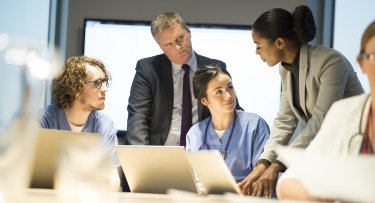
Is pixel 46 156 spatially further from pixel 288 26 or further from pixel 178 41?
pixel 178 41

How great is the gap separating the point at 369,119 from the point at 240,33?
288 centimetres

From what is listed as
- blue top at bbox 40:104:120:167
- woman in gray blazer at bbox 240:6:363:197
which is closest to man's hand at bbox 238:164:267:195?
woman in gray blazer at bbox 240:6:363:197

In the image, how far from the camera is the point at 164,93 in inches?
134

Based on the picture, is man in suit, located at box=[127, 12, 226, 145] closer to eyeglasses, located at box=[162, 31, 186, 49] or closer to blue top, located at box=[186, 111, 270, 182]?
eyeglasses, located at box=[162, 31, 186, 49]

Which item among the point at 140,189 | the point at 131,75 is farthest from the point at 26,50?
the point at 131,75

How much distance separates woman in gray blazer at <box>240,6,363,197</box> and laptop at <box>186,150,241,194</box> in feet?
1.30

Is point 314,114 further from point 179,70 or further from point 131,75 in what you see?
point 131,75

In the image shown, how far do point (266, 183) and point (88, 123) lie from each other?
0.98 meters

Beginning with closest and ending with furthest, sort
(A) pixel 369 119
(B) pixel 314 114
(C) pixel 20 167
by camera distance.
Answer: (C) pixel 20 167 < (A) pixel 369 119 < (B) pixel 314 114

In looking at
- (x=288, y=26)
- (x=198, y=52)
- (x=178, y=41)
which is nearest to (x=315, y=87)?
(x=288, y=26)

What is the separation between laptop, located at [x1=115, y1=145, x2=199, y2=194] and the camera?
2176 millimetres

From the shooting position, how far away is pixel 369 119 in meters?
1.64

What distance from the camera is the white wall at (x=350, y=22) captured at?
162 inches

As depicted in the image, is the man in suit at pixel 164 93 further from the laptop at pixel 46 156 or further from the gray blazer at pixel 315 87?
the laptop at pixel 46 156
